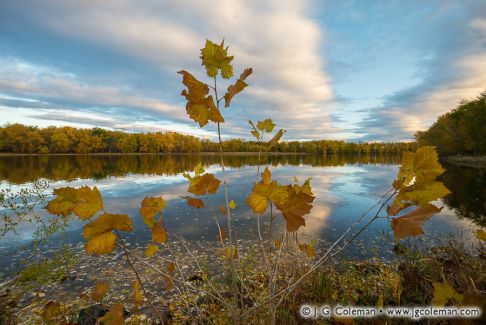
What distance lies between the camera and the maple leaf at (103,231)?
120 centimetres

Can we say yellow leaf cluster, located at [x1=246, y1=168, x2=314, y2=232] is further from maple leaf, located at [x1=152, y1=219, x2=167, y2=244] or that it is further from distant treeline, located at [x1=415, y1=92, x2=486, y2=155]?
distant treeline, located at [x1=415, y1=92, x2=486, y2=155]

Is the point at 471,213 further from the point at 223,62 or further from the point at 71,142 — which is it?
the point at 71,142

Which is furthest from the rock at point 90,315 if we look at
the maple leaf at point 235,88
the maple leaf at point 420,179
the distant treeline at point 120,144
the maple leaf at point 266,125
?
the distant treeline at point 120,144

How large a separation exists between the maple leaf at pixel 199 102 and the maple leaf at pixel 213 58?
0.32ft

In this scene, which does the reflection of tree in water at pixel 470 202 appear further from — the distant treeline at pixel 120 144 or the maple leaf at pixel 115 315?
the distant treeline at pixel 120 144

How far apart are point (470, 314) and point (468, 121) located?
2442 inches

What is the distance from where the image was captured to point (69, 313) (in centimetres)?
474

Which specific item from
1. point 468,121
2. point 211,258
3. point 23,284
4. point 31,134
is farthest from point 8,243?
point 31,134

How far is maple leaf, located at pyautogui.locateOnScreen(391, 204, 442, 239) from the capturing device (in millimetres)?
1260

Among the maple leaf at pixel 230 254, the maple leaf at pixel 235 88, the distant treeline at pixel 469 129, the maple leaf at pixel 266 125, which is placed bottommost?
the maple leaf at pixel 230 254

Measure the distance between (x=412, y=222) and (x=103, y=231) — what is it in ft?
5.20

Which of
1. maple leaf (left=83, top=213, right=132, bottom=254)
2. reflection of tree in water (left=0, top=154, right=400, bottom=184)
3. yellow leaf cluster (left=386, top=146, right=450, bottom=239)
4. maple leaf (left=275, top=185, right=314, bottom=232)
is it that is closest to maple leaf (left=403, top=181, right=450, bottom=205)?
yellow leaf cluster (left=386, top=146, right=450, bottom=239)

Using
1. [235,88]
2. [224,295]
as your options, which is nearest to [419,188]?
[235,88]

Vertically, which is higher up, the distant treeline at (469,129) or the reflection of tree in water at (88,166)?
the distant treeline at (469,129)
